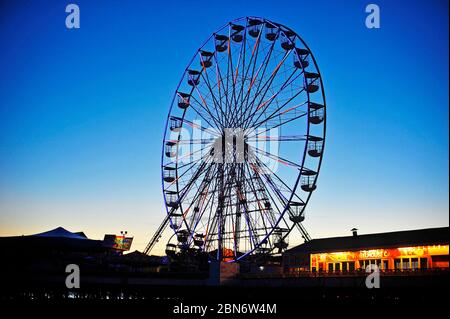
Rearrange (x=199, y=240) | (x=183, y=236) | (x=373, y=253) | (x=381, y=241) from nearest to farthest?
(x=373, y=253) < (x=381, y=241) < (x=199, y=240) < (x=183, y=236)

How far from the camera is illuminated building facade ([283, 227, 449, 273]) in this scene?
114 feet

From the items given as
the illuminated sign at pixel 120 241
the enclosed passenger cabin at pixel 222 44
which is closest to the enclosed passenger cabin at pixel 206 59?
the enclosed passenger cabin at pixel 222 44

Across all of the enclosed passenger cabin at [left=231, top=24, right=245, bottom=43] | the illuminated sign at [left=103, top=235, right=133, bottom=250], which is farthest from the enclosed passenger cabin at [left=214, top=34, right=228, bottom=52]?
the illuminated sign at [left=103, top=235, right=133, bottom=250]

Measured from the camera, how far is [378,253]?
37938mm

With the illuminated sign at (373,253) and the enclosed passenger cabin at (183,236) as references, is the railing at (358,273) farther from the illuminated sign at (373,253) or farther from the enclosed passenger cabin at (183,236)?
the enclosed passenger cabin at (183,236)

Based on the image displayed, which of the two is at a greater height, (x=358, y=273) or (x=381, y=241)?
(x=381, y=241)

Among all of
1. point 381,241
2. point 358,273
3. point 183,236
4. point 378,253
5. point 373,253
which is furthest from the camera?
point 183,236

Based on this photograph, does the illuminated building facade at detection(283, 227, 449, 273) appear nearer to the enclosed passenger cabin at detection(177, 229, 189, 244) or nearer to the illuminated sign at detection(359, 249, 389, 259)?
the illuminated sign at detection(359, 249, 389, 259)

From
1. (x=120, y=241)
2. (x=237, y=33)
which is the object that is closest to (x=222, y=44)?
(x=237, y=33)

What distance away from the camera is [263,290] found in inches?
1467

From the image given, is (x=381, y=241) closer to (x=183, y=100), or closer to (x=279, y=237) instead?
(x=279, y=237)

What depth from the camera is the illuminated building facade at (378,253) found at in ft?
114

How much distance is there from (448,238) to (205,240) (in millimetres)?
17453

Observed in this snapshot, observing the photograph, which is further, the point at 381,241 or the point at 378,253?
the point at 381,241
